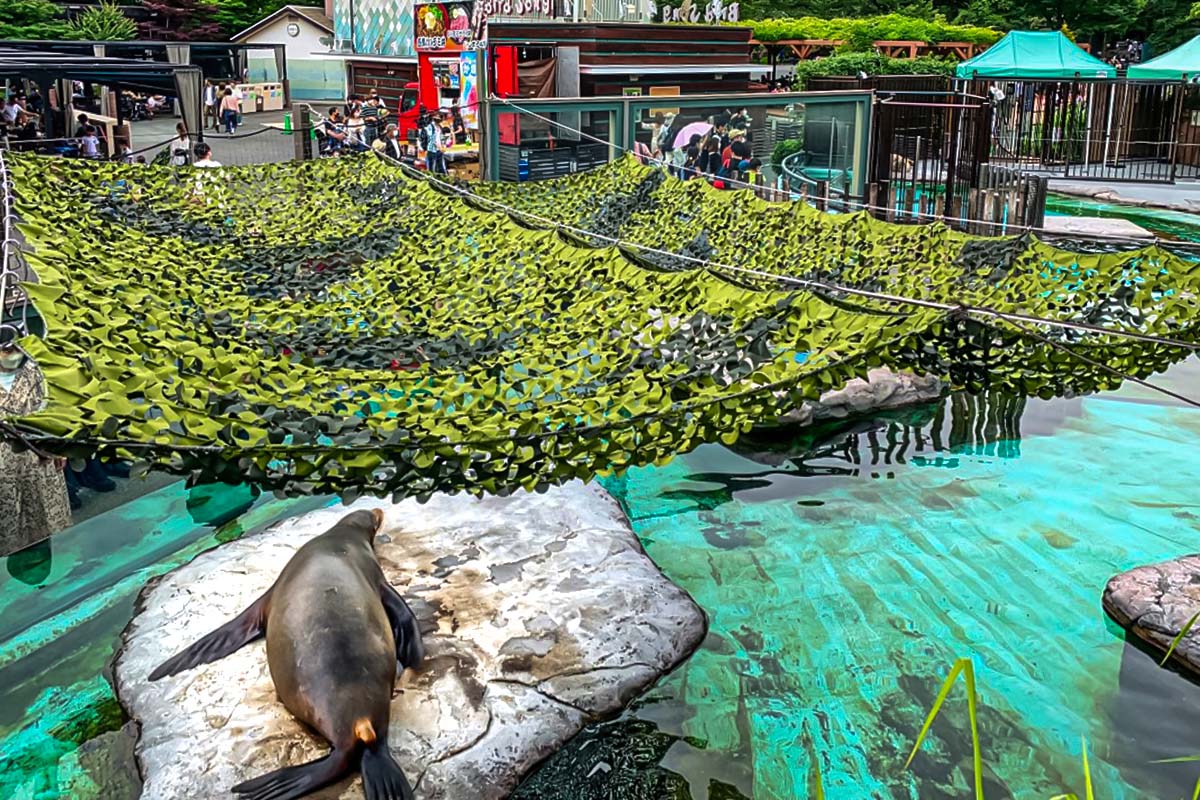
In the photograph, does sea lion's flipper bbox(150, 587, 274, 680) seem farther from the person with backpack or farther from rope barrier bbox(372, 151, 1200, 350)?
the person with backpack

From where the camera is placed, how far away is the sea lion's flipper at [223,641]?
4.79m

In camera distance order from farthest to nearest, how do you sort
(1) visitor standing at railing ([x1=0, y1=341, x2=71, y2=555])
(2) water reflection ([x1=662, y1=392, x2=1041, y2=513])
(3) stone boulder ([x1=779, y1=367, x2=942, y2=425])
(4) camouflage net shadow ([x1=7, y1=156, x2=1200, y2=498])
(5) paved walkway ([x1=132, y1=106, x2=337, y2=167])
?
(5) paved walkway ([x1=132, y1=106, x2=337, y2=167]), (3) stone boulder ([x1=779, y1=367, x2=942, y2=425]), (2) water reflection ([x1=662, y1=392, x2=1041, y2=513]), (1) visitor standing at railing ([x1=0, y1=341, x2=71, y2=555]), (4) camouflage net shadow ([x1=7, y1=156, x2=1200, y2=498])

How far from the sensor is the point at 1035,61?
1867cm

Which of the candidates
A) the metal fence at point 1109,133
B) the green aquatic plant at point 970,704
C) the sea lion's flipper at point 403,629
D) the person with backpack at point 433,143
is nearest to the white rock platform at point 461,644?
the sea lion's flipper at point 403,629

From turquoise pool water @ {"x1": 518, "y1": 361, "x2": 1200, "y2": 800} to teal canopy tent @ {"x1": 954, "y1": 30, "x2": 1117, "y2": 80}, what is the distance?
11.4 meters

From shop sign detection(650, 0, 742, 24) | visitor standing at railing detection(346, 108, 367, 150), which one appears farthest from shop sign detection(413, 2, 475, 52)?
shop sign detection(650, 0, 742, 24)

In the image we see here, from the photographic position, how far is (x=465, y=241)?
6.74 metres

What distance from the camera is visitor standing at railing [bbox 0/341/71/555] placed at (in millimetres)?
5793

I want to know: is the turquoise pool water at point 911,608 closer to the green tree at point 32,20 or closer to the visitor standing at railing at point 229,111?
the visitor standing at railing at point 229,111

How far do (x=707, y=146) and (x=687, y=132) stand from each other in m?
0.29

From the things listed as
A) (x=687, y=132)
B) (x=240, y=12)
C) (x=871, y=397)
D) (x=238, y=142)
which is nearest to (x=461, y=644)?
(x=871, y=397)

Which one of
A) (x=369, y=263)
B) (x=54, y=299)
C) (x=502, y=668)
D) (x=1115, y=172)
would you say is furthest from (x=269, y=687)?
(x=1115, y=172)

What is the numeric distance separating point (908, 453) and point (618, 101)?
4836 millimetres

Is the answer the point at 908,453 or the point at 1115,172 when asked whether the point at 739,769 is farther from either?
the point at 1115,172
